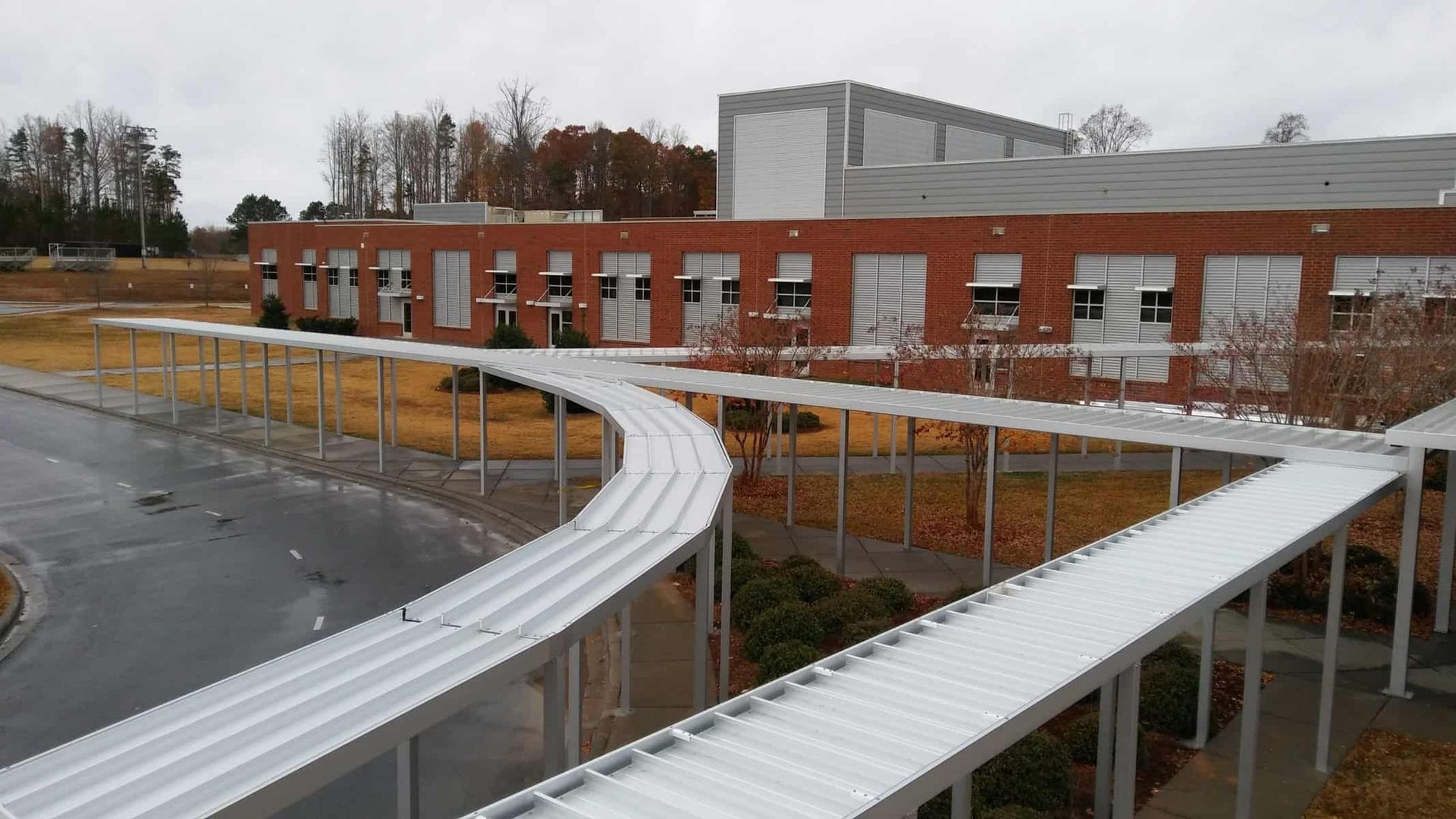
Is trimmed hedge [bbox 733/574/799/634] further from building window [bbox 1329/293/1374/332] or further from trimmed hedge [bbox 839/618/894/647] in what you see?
building window [bbox 1329/293/1374/332]

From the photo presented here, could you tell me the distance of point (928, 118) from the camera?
47.9 m

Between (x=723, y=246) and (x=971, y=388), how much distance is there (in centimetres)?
2197

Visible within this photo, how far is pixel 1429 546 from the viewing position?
693 inches

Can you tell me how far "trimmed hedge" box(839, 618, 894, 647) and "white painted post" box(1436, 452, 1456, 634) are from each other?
6.56m

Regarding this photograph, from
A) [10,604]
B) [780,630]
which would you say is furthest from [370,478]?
[780,630]

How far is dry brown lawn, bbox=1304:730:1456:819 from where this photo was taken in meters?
9.07

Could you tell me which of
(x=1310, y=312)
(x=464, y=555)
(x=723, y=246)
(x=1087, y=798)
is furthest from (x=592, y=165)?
(x=1087, y=798)

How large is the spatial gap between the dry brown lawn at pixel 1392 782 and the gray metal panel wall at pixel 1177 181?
24558mm

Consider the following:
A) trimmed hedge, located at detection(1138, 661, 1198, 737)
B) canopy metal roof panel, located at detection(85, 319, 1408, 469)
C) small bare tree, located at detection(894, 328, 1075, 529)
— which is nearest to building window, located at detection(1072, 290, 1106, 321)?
small bare tree, located at detection(894, 328, 1075, 529)

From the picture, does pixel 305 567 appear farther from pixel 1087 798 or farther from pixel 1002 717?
pixel 1002 717

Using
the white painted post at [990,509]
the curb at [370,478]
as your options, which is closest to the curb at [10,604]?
the curb at [370,478]

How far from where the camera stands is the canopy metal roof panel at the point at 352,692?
4465 millimetres

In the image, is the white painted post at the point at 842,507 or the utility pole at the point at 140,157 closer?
the white painted post at the point at 842,507

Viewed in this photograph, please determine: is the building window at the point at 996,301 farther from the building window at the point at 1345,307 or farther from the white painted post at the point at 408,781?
the white painted post at the point at 408,781
